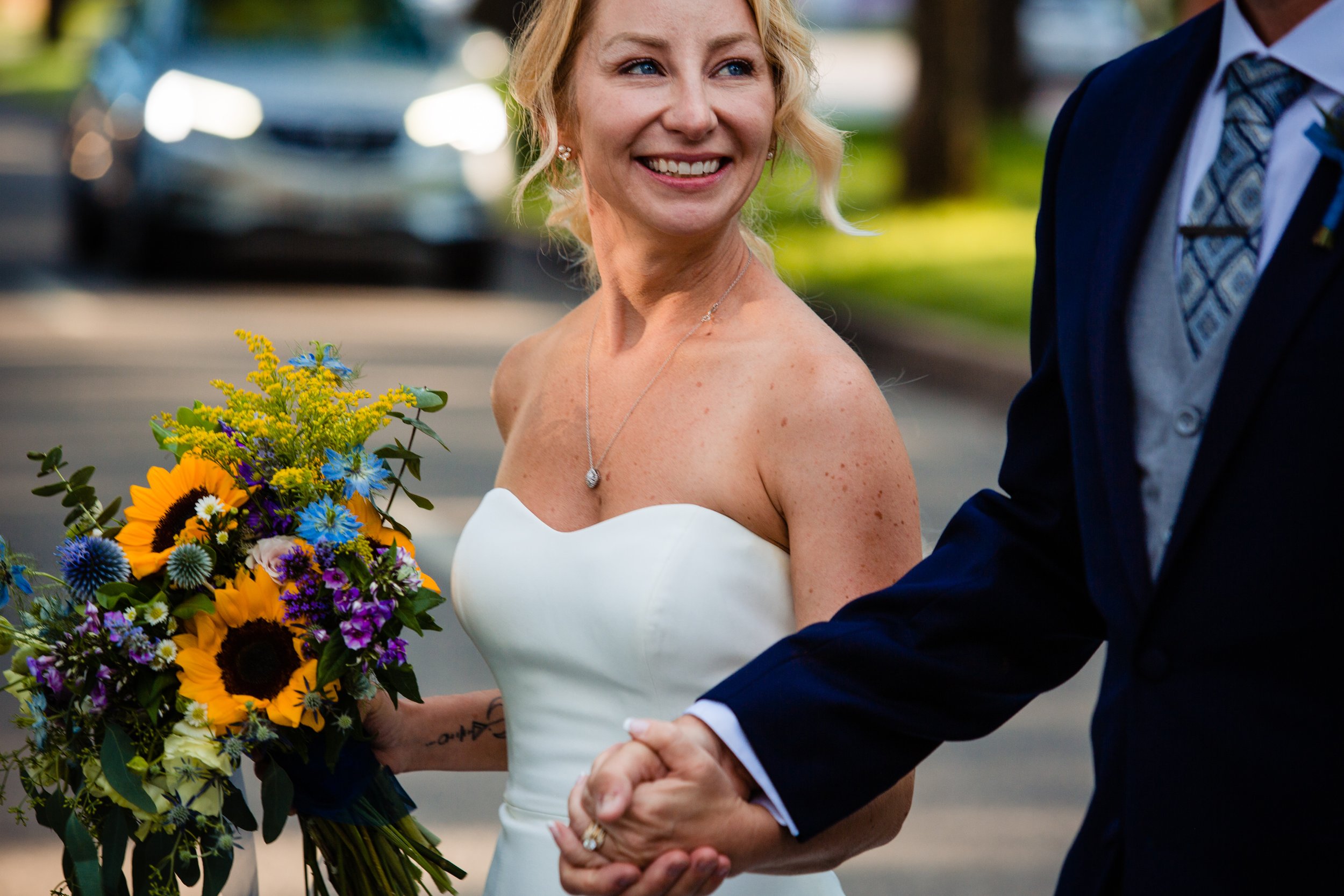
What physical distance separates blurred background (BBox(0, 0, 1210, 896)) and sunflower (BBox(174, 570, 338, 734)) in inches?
113

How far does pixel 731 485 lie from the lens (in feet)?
8.28

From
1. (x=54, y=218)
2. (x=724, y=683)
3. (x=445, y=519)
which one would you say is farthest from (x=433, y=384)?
(x=54, y=218)

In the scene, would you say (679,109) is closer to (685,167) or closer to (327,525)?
(685,167)

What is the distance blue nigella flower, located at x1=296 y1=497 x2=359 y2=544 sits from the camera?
241cm

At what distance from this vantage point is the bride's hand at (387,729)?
8.91ft

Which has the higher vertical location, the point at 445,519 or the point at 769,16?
the point at 769,16

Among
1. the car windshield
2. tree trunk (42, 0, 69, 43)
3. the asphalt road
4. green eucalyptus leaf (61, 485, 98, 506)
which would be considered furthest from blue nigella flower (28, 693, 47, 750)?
tree trunk (42, 0, 69, 43)

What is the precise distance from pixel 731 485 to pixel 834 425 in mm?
198

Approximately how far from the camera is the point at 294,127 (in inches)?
484

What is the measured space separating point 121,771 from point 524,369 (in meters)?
1.09

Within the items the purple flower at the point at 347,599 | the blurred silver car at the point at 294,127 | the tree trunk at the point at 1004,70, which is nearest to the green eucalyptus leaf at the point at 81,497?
the purple flower at the point at 347,599

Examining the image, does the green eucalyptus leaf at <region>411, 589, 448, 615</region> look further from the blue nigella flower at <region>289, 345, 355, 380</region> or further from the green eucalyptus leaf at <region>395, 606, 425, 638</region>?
the blue nigella flower at <region>289, 345, 355, 380</region>

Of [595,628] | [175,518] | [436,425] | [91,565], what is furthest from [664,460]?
[436,425]

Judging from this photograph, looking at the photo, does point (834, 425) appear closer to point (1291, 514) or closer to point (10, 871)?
point (1291, 514)
